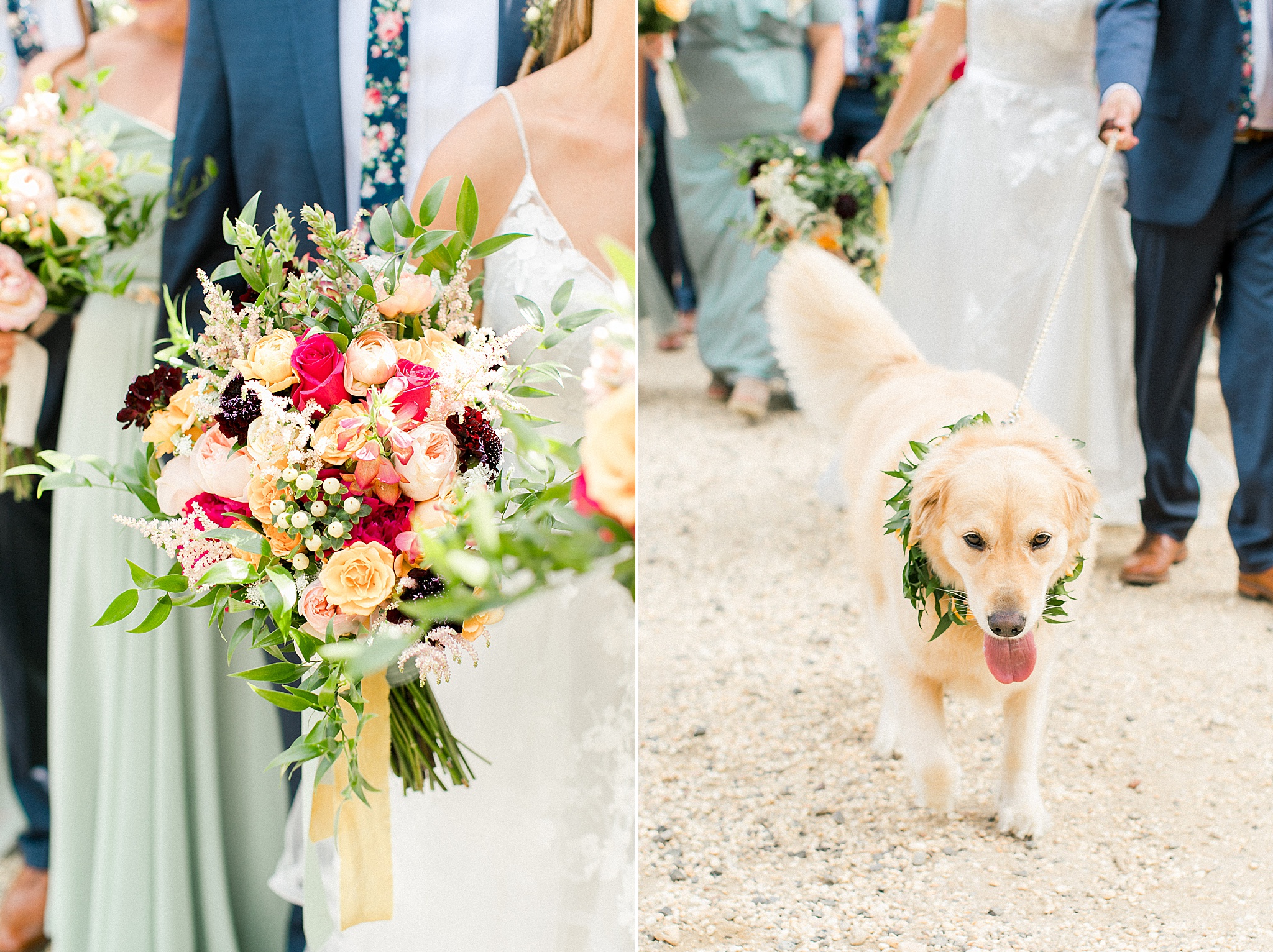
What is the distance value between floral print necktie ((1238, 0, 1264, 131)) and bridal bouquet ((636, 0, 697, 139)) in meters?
2.01

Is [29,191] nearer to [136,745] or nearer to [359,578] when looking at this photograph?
[136,745]

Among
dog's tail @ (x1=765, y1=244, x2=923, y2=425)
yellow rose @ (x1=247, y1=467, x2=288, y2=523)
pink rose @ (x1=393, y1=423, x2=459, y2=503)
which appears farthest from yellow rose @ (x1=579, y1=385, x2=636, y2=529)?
dog's tail @ (x1=765, y1=244, x2=923, y2=425)

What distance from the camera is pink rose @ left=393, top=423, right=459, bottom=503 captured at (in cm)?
118

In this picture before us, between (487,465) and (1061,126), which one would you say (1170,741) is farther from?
(487,465)

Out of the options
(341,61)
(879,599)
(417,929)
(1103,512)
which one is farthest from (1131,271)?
(417,929)

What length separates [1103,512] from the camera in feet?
11.4

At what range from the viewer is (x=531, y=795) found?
65.8 inches

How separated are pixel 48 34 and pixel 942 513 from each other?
1.80m

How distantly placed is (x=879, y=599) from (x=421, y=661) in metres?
1.12

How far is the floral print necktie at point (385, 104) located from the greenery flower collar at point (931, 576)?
94 cm

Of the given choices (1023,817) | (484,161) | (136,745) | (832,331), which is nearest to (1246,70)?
(832,331)

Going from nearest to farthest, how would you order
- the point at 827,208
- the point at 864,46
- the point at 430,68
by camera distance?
the point at 430,68, the point at 827,208, the point at 864,46

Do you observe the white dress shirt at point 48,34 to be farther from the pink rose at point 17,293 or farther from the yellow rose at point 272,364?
the yellow rose at point 272,364

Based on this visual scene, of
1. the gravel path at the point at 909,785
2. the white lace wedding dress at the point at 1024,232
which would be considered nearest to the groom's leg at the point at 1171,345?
the white lace wedding dress at the point at 1024,232
